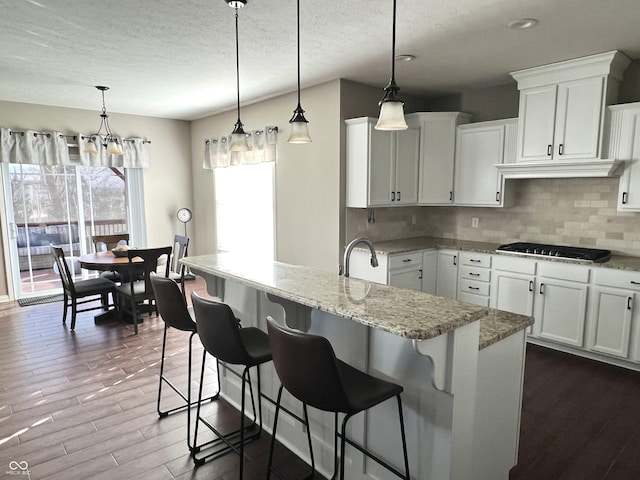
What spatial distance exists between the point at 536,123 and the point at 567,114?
261 millimetres

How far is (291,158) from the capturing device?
4902 mm

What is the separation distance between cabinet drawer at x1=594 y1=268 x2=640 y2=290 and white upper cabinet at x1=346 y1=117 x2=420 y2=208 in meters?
1.94

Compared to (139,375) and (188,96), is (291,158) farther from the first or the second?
(139,375)

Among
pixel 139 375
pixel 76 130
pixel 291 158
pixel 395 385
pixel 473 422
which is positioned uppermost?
pixel 76 130

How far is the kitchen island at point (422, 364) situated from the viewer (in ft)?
4.82

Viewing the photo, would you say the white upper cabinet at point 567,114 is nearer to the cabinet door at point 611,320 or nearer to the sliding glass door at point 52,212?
the cabinet door at point 611,320

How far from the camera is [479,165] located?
442 cm

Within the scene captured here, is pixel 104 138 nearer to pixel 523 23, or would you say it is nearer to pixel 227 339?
pixel 227 339

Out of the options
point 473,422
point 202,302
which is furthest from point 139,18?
point 473,422

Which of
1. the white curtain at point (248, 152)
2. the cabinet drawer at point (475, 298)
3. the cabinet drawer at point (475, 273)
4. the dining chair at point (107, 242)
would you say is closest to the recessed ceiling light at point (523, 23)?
the cabinet drawer at point (475, 273)

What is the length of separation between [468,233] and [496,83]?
1697 millimetres

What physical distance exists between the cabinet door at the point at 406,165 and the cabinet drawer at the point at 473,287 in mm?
1047

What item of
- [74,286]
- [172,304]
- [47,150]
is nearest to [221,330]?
[172,304]

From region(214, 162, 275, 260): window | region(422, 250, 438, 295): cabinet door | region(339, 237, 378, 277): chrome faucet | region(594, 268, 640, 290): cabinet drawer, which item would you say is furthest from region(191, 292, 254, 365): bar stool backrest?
region(214, 162, 275, 260): window
